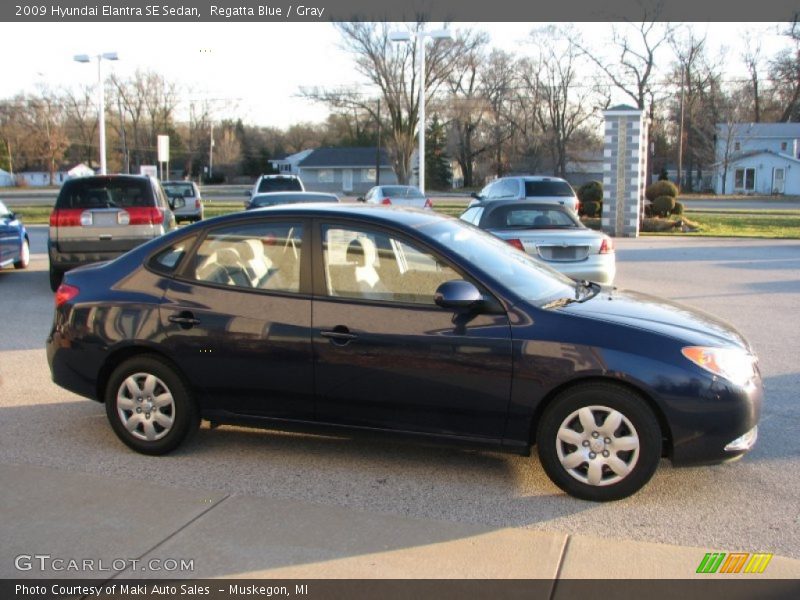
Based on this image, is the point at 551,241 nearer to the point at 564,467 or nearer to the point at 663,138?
the point at 564,467

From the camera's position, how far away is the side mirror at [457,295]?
15.0 feet

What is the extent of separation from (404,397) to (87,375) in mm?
2231

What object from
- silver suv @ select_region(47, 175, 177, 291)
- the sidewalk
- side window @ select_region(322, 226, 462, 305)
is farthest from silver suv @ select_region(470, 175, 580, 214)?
the sidewalk

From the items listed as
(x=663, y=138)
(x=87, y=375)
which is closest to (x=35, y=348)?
(x=87, y=375)

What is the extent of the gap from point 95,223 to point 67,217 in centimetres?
40

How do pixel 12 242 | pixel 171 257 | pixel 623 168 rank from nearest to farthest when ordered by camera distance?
pixel 171 257, pixel 12 242, pixel 623 168

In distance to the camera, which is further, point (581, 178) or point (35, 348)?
point (581, 178)

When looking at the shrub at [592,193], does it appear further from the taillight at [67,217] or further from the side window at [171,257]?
the side window at [171,257]

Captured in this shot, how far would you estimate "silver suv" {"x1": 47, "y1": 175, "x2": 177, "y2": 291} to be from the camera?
11914mm

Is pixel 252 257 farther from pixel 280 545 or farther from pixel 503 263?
pixel 280 545

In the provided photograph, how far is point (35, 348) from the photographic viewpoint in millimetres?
8523

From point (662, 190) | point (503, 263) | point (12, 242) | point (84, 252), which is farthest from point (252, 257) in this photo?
point (662, 190)

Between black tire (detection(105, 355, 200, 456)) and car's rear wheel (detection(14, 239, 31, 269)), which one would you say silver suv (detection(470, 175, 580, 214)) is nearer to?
car's rear wheel (detection(14, 239, 31, 269))

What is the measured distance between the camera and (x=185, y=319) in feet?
16.8
